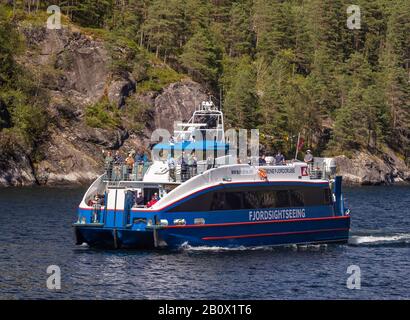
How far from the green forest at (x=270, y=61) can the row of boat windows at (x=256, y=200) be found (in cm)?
5872

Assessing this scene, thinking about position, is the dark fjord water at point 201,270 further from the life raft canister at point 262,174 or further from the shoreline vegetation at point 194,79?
the shoreline vegetation at point 194,79

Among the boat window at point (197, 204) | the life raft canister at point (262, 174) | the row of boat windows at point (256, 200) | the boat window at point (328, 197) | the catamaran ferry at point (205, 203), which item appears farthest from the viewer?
the boat window at point (328, 197)

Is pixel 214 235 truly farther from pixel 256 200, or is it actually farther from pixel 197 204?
pixel 256 200

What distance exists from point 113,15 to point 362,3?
56.9m

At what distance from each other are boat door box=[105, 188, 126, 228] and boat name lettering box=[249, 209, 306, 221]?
6.62 meters

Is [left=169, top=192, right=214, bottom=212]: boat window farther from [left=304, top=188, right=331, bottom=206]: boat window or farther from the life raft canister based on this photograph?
[left=304, top=188, right=331, bottom=206]: boat window

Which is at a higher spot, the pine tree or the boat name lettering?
the pine tree

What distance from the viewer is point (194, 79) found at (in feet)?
426

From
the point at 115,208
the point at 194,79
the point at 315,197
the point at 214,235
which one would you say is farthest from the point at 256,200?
the point at 194,79

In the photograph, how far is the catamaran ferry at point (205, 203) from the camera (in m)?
42.2

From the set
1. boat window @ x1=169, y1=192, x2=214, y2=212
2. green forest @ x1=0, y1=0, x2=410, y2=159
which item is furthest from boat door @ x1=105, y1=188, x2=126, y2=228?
green forest @ x1=0, y1=0, x2=410, y2=159

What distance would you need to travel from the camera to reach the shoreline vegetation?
10425cm

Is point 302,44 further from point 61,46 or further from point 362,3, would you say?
point 61,46

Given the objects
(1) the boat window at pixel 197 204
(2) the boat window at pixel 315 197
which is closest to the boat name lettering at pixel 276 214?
(2) the boat window at pixel 315 197
